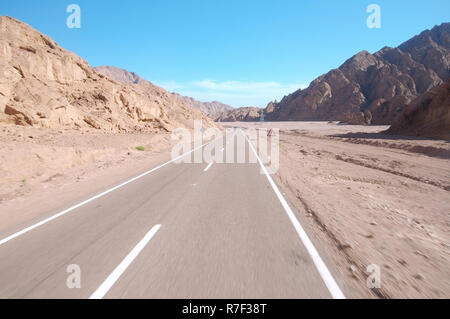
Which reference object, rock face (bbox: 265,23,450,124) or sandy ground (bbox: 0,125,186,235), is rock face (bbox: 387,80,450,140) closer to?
sandy ground (bbox: 0,125,186,235)

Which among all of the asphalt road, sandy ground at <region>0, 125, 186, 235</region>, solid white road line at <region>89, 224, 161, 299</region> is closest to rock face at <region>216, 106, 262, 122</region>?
sandy ground at <region>0, 125, 186, 235</region>

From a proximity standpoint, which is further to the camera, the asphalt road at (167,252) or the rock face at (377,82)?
the rock face at (377,82)

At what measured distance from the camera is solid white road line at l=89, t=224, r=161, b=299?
8.83 feet

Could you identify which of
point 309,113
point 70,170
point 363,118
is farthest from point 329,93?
point 70,170

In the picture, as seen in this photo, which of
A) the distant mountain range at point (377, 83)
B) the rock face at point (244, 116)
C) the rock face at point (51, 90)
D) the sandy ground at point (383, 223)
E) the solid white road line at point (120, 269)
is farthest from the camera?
the rock face at point (244, 116)

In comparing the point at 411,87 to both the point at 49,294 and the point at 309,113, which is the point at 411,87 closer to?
the point at 309,113

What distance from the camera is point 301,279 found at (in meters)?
2.92

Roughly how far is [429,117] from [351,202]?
3128 centimetres

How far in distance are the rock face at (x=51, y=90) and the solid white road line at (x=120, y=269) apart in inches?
684

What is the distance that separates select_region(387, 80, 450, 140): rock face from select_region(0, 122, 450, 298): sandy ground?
14.6m

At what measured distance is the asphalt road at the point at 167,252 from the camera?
109 inches

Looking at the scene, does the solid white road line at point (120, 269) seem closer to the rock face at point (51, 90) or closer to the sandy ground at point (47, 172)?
the sandy ground at point (47, 172)

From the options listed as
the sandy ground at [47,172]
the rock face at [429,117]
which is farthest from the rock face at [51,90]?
the rock face at [429,117]
